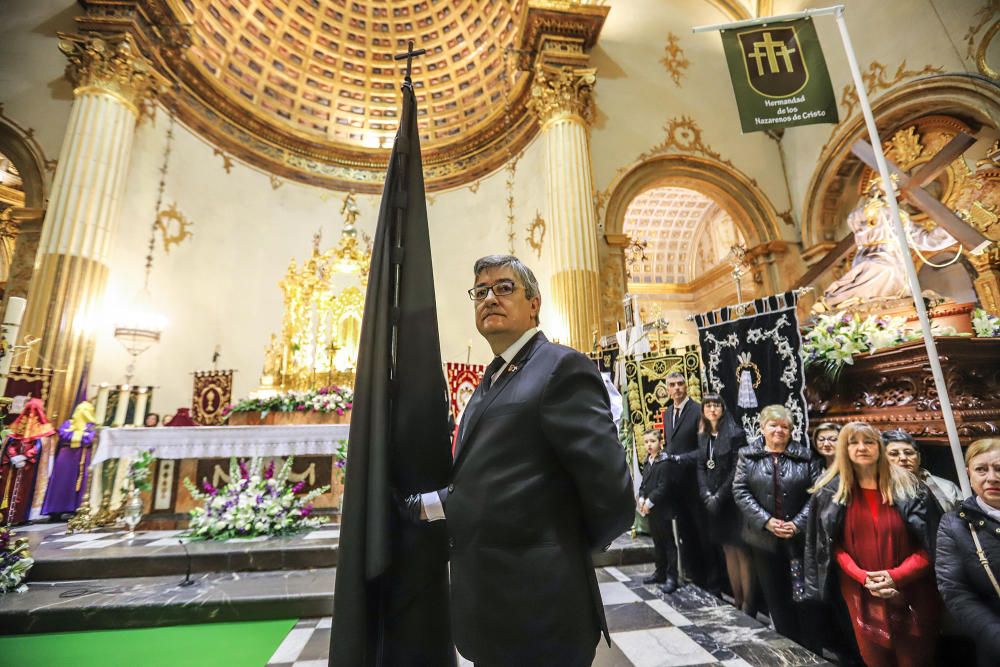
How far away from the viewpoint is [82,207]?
675 cm

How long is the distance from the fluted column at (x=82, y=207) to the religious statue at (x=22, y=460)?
663 millimetres

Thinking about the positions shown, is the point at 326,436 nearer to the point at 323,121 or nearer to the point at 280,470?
the point at 280,470

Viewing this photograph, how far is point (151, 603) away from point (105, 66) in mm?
8384

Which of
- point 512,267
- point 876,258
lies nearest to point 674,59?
point 876,258

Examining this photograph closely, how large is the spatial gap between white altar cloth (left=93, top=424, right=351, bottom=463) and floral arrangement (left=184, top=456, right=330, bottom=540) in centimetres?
16

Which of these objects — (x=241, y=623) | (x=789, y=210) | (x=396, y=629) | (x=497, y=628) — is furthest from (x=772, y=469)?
(x=789, y=210)

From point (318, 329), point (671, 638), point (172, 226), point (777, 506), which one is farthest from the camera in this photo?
point (172, 226)

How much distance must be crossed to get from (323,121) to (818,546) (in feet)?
41.5

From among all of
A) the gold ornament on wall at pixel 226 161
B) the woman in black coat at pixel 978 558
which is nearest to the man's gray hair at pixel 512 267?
the woman in black coat at pixel 978 558

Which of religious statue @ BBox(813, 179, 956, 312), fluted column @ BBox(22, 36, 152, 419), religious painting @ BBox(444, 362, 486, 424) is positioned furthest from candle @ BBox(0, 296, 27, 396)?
religious statue @ BBox(813, 179, 956, 312)

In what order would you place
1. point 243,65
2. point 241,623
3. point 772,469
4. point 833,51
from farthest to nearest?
point 243,65, point 833,51, point 241,623, point 772,469

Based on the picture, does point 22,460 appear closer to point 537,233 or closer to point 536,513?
point 536,513

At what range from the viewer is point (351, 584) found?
3.56 ft

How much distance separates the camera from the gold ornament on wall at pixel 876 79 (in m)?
6.99
